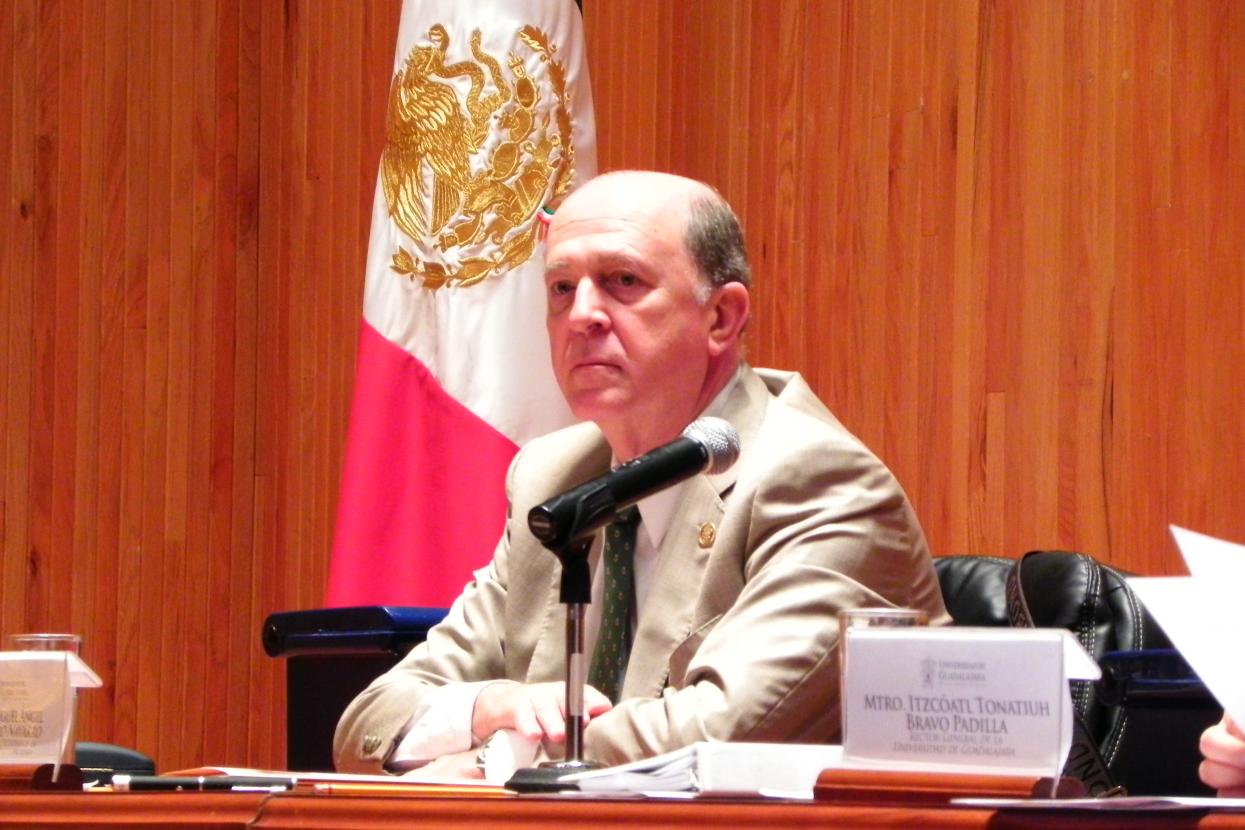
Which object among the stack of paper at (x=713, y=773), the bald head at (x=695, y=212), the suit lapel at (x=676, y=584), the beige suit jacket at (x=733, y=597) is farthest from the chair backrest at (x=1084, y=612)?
the stack of paper at (x=713, y=773)

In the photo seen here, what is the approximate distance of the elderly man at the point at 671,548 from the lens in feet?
6.51

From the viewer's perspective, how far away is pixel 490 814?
105cm

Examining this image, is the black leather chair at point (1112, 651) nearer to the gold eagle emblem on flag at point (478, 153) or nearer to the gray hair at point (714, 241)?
the gray hair at point (714, 241)

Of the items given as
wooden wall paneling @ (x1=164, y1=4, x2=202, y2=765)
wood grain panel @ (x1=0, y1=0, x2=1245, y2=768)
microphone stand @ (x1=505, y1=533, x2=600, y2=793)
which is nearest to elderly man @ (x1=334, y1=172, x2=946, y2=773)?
microphone stand @ (x1=505, y1=533, x2=600, y2=793)

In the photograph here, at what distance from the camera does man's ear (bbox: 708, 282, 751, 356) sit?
2.36 m

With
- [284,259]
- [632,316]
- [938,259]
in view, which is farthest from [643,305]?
[284,259]

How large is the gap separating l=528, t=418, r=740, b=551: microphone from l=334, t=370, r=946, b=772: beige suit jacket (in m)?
0.46

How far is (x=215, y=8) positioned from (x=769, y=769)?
3.91 meters

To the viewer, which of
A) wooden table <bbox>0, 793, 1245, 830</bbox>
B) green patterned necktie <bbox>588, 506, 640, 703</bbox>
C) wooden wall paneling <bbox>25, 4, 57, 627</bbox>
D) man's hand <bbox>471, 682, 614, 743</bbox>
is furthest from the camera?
wooden wall paneling <bbox>25, 4, 57, 627</bbox>

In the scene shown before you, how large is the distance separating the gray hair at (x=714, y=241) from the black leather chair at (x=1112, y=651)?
547mm

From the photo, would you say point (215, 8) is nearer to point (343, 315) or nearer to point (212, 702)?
point (343, 315)

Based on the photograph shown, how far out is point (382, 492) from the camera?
12.2 ft

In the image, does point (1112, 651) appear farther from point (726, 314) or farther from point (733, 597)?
point (726, 314)

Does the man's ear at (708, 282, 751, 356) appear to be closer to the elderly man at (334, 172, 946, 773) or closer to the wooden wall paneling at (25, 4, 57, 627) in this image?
the elderly man at (334, 172, 946, 773)
